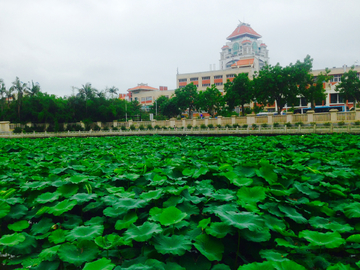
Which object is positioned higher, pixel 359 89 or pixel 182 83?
pixel 182 83

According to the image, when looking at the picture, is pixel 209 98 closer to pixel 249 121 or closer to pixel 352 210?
pixel 249 121

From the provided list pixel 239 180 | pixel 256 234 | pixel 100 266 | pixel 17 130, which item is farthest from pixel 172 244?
pixel 17 130

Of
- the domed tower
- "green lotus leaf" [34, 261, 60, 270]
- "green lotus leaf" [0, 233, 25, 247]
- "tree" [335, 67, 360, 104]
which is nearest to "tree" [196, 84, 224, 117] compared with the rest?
"tree" [335, 67, 360, 104]

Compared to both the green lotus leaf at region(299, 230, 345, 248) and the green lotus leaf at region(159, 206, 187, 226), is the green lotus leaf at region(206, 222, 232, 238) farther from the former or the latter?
the green lotus leaf at region(299, 230, 345, 248)

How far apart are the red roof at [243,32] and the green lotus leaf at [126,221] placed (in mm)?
127129

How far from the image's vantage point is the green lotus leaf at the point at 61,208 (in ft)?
7.63

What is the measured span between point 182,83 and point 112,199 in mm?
79681

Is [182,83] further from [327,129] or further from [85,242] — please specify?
[85,242]

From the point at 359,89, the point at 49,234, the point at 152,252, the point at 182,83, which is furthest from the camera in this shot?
the point at 182,83

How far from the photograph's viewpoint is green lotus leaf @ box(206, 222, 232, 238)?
180 centimetres

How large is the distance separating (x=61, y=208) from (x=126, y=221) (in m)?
0.70

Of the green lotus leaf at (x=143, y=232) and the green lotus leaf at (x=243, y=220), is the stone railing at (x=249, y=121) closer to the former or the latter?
the green lotus leaf at (x=243, y=220)

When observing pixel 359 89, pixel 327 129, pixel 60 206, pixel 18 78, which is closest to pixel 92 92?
pixel 18 78

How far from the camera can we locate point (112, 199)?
8.68 feet
